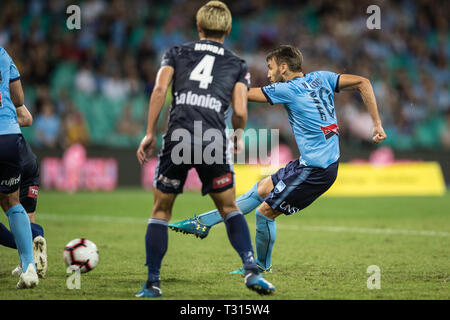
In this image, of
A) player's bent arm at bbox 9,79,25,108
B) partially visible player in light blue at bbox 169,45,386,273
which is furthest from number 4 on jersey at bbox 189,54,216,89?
player's bent arm at bbox 9,79,25,108

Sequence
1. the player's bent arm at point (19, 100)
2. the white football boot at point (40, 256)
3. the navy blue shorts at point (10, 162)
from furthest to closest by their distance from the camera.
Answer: the white football boot at point (40, 256)
the player's bent arm at point (19, 100)
the navy blue shorts at point (10, 162)

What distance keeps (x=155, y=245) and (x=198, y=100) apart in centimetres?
110

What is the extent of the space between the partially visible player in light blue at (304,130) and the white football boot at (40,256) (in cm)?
118

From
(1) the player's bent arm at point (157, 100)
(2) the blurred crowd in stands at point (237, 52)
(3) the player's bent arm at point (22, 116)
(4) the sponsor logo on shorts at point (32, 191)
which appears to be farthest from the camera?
(2) the blurred crowd in stands at point (237, 52)

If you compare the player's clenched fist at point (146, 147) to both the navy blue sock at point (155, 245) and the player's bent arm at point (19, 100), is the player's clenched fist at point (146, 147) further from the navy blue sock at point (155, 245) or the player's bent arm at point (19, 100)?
the player's bent arm at point (19, 100)

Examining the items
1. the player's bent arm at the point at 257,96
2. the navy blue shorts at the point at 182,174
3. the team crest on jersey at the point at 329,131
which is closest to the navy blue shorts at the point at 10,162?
the navy blue shorts at the point at 182,174

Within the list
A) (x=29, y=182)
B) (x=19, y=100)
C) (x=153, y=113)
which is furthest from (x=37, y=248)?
(x=153, y=113)

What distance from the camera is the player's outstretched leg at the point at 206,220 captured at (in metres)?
6.13

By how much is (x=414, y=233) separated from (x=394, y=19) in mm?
13021

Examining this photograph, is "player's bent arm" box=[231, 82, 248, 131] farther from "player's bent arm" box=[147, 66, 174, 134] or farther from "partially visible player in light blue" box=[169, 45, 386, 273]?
"partially visible player in light blue" box=[169, 45, 386, 273]

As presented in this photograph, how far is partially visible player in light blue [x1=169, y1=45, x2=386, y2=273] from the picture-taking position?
603 cm

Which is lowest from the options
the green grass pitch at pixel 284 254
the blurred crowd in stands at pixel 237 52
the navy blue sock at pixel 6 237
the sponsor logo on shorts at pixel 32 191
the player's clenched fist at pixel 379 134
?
the green grass pitch at pixel 284 254

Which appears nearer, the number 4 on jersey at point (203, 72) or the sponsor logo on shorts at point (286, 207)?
the number 4 on jersey at point (203, 72)
